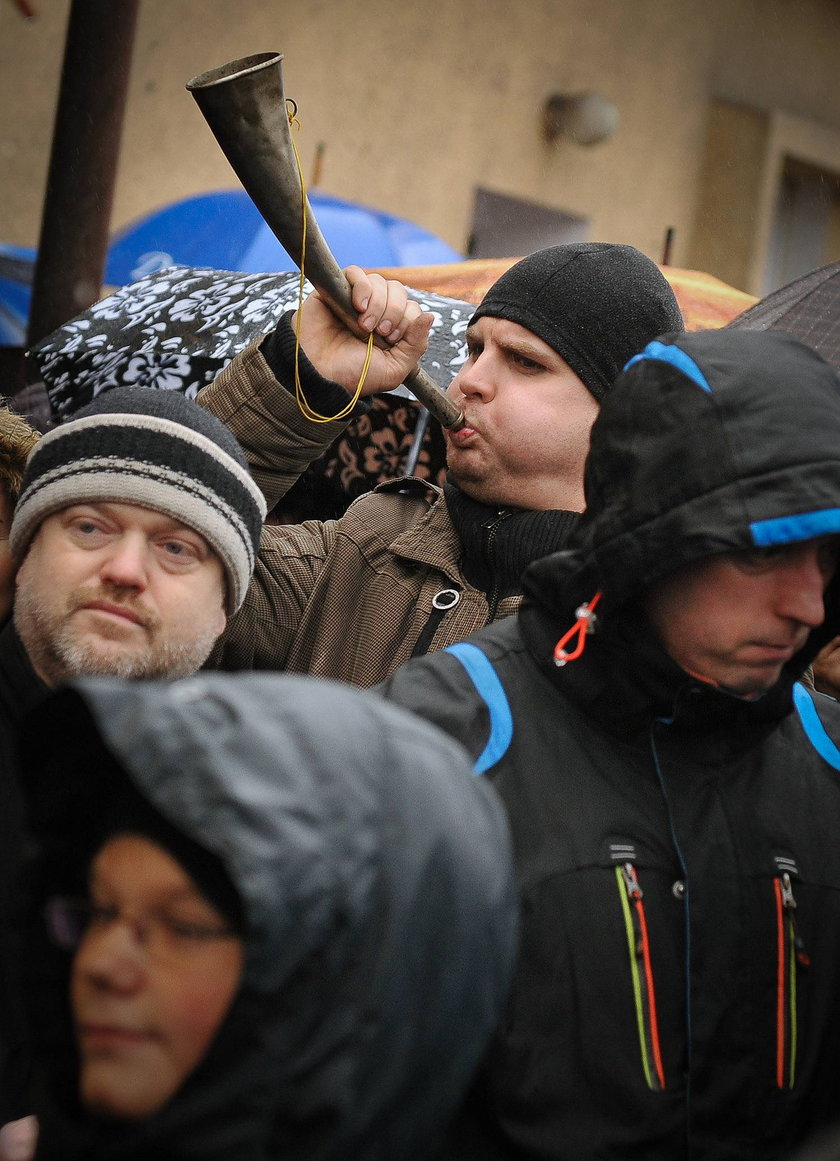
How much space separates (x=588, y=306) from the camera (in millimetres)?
2818

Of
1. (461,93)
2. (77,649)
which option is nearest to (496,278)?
(77,649)

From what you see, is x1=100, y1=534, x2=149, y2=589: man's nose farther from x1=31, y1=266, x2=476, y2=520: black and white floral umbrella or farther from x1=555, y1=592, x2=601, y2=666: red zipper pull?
x1=31, y1=266, x2=476, y2=520: black and white floral umbrella

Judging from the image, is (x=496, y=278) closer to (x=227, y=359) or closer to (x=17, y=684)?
(x=227, y=359)

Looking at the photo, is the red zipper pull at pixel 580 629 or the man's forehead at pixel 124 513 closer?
the red zipper pull at pixel 580 629

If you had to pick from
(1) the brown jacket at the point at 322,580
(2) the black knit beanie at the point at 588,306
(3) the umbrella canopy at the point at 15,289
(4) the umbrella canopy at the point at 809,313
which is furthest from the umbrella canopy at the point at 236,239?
(1) the brown jacket at the point at 322,580

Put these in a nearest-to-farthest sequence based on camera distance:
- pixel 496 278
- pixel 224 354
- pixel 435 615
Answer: pixel 435 615 → pixel 224 354 → pixel 496 278

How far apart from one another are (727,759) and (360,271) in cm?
119

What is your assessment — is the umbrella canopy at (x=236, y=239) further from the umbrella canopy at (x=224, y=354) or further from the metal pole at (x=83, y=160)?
the umbrella canopy at (x=224, y=354)

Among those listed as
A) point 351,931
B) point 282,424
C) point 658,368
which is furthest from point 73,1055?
point 282,424

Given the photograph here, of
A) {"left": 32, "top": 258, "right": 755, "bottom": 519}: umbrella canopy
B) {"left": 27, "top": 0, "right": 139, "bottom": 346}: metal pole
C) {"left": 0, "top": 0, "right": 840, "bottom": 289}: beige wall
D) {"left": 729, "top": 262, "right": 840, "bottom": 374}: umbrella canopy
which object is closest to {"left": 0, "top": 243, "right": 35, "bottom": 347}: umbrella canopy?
{"left": 0, "top": 0, "right": 840, "bottom": 289}: beige wall

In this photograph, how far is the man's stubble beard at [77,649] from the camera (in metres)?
2.15

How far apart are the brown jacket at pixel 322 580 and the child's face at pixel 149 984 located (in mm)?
1226

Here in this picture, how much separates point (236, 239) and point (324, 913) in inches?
183

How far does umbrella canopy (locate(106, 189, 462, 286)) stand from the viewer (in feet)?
17.7
